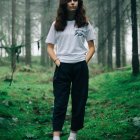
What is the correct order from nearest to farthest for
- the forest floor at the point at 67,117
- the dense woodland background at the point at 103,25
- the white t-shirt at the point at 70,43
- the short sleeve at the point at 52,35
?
the white t-shirt at the point at 70,43, the short sleeve at the point at 52,35, the forest floor at the point at 67,117, the dense woodland background at the point at 103,25

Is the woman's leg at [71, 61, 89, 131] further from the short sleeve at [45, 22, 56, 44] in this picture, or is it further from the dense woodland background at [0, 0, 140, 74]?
the dense woodland background at [0, 0, 140, 74]

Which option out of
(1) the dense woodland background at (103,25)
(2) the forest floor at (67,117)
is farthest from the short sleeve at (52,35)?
(1) the dense woodland background at (103,25)

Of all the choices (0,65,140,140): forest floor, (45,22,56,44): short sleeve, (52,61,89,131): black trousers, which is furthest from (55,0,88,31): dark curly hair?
(0,65,140,140): forest floor

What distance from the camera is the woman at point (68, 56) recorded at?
6289mm

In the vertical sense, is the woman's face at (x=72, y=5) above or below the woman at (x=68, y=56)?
above

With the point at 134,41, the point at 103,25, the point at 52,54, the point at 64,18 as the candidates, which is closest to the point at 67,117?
the point at 52,54

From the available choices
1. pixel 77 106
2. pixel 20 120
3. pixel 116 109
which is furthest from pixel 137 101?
pixel 77 106

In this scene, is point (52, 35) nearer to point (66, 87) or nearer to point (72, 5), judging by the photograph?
point (72, 5)

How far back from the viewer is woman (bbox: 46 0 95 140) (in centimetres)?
629

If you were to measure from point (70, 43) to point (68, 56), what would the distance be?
0.20 meters

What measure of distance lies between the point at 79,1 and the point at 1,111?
4218mm

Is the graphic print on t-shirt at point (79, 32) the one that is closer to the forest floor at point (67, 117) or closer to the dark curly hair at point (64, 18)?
the dark curly hair at point (64, 18)

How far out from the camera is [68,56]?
20.6ft

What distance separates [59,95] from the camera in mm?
6309
